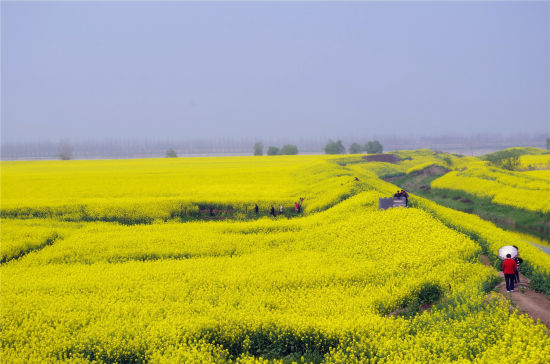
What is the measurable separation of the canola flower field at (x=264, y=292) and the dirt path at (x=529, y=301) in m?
0.47

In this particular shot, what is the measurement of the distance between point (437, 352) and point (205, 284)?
8.75 m

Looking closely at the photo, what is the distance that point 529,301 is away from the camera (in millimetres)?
12070

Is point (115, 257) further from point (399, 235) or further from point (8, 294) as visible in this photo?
point (399, 235)

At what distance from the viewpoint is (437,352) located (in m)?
9.52

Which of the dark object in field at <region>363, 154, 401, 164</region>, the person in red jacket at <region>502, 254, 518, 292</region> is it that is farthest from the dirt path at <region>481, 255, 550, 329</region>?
the dark object in field at <region>363, 154, 401, 164</region>

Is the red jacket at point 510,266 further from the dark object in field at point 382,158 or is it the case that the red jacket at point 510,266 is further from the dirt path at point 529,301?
the dark object in field at point 382,158

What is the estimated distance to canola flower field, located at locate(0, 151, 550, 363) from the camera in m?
10.1

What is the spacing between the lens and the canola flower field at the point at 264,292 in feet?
33.2

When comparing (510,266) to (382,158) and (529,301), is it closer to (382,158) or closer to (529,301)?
(529,301)

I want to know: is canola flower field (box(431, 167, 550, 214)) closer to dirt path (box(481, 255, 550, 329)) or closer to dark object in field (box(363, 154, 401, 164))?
dirt path (box(481, 255, 550, 329))

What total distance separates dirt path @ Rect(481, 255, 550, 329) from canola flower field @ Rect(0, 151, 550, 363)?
0.47 metres

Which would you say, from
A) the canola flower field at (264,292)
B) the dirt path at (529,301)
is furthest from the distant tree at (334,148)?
the dirt path at (529,301)

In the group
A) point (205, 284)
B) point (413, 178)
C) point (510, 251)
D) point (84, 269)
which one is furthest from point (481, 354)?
point (413, 178)

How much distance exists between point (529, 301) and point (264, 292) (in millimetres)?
9091
